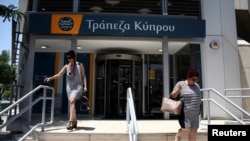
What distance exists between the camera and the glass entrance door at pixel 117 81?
10391 millimetres

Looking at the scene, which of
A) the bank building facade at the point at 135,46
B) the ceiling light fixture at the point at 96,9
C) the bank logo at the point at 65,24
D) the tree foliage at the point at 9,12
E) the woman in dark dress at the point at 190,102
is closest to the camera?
the woman in dark dress at the point at 190,102

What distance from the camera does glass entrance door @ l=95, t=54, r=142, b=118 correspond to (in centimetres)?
1039

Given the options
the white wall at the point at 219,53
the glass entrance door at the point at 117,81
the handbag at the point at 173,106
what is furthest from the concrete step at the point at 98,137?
the glass entrance door at the point at 117,81

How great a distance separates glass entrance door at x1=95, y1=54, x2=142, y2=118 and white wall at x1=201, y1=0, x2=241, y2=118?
105 inches

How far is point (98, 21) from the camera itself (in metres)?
8.70

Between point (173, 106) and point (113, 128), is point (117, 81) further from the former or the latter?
point (173, 106)

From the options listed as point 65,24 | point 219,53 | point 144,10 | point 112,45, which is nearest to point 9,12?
point 65,24

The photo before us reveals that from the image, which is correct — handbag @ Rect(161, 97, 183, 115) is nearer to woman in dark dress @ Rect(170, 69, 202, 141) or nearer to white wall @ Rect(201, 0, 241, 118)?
woman in dark dress @ Rect(170, 69, 202, 141)

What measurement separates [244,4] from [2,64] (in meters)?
30.3

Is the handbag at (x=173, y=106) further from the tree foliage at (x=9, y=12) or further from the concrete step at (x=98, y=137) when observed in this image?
the tree foliage at (x=9, y=12)

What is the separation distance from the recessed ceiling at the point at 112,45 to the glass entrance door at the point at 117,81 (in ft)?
1.30

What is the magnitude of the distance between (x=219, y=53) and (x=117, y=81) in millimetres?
3779

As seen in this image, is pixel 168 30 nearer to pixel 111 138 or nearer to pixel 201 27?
pixel 201 27

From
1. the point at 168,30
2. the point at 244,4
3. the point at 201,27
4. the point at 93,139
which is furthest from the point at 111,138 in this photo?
the point at 244,4
